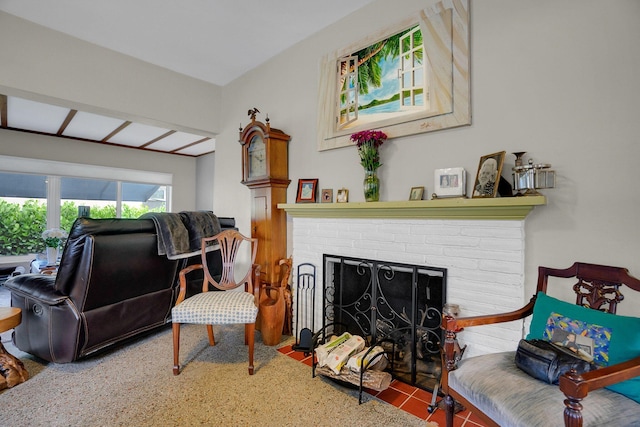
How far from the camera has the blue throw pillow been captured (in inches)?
42.9

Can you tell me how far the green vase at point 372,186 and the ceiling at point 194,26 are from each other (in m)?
1.36

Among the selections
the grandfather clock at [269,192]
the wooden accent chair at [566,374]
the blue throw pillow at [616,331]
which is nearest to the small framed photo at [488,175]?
the wooden accent chair at [566,374]

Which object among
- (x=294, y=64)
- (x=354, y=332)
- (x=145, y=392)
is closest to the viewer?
(x=145, y=392)

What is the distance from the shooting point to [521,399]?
108cm

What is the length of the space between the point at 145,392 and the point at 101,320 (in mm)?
701

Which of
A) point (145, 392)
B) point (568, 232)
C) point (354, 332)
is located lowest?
point (145, 392)

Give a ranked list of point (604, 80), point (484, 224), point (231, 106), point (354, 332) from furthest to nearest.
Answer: point (231, 106) < point (354, 332) < point (484, 224) < point (604, 80)

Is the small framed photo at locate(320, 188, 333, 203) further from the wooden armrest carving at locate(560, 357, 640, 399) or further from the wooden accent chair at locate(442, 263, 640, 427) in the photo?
the wooden armrest carving at locate(560, 357, 640, 399)

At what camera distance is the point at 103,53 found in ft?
9.66

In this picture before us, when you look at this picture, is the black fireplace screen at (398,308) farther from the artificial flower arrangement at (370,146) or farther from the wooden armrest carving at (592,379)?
the wooden armrest carving at (592,379)

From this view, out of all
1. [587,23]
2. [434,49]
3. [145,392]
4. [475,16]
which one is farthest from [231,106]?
[587,23]

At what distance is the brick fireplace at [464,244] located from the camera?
1649 millimetres

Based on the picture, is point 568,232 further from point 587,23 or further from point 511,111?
point 587,23

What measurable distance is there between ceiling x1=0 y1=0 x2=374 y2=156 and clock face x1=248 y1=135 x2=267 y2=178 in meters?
0.91
